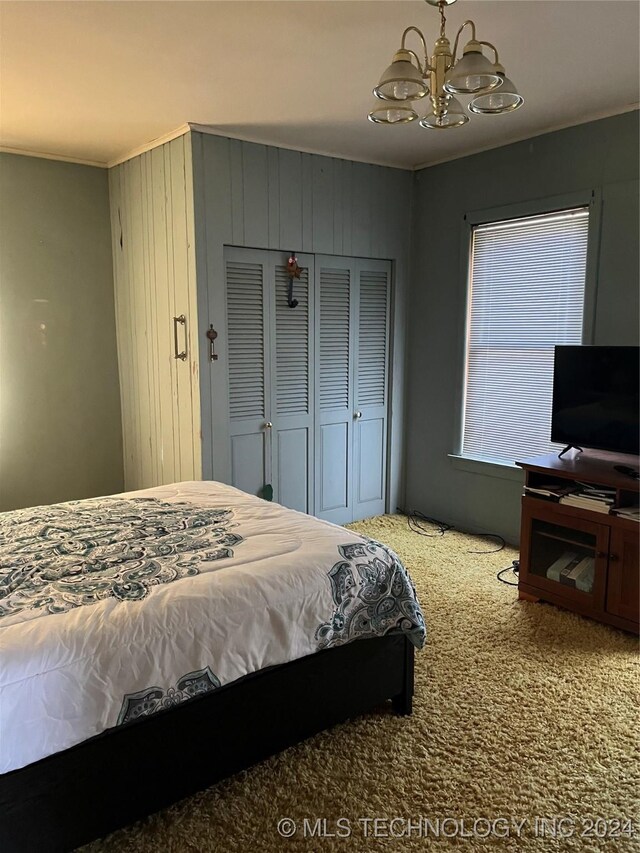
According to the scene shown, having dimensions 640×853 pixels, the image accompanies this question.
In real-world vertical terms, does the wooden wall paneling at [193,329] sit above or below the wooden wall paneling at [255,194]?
below

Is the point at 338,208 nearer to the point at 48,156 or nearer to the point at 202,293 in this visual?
the point at 202,293

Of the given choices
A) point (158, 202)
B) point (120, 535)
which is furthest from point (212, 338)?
point (120, 535)

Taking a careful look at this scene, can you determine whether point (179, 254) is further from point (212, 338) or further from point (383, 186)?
point (383, 186)

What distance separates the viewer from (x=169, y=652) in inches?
68.1

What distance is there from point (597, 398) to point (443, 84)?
6.06 ft

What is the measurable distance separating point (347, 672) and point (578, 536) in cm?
153

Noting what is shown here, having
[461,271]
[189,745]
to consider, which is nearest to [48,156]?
[461,271]

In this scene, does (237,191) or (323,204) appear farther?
(323,204)

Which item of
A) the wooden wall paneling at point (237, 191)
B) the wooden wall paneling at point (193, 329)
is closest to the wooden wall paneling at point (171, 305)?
the wooden wall paneling at point (193, 329)

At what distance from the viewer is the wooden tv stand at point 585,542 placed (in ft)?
9.49

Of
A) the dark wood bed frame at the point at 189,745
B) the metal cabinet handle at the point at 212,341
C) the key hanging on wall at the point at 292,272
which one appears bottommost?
the dark wood bed frame at the point at 189,745

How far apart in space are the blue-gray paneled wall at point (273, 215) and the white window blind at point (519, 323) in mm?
663

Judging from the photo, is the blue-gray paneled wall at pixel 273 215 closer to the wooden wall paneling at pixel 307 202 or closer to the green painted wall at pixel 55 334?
the wooden wall paneling at pixel 307 202

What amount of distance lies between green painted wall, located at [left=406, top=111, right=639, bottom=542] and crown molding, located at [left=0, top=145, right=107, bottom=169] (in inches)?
87.9
